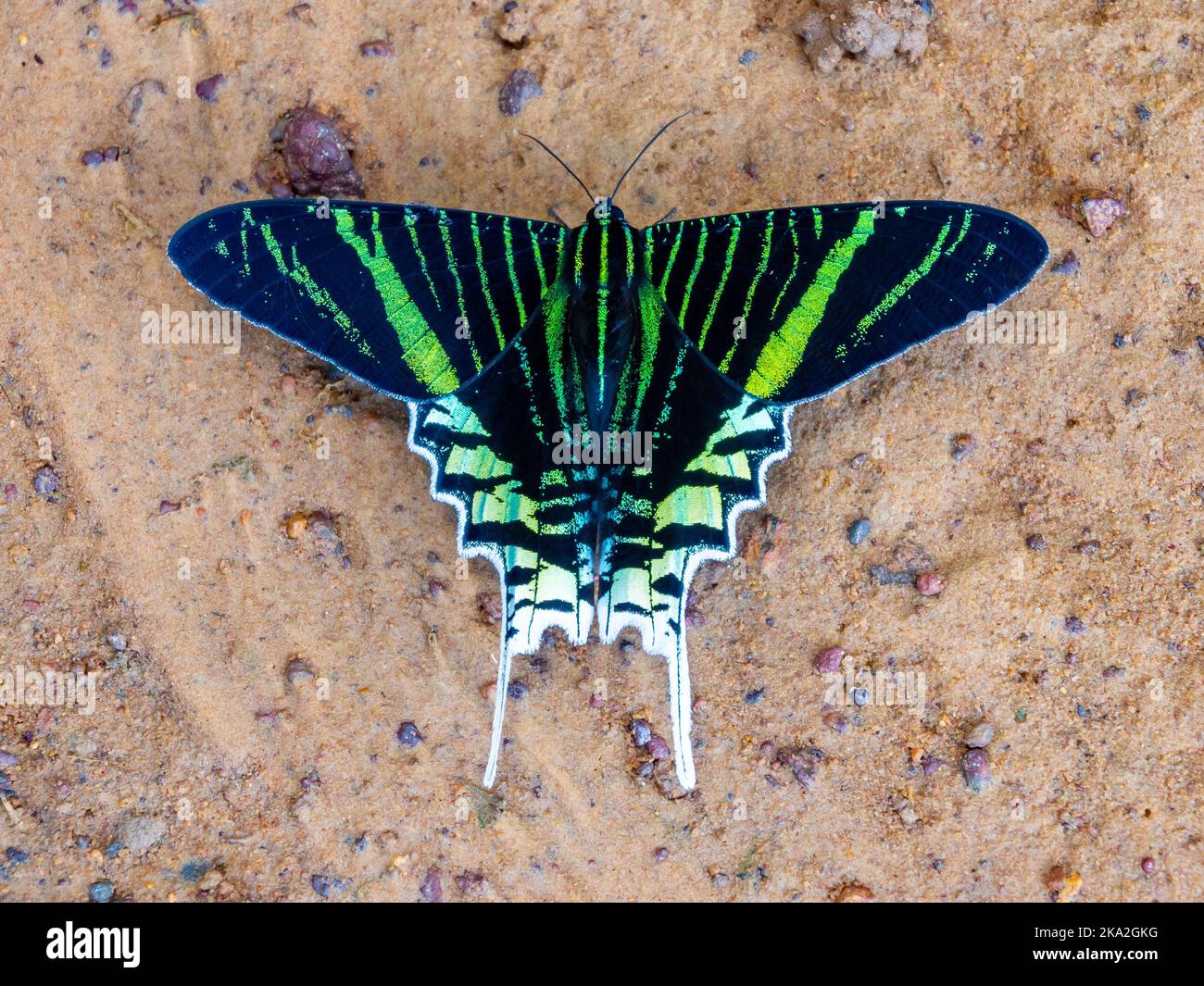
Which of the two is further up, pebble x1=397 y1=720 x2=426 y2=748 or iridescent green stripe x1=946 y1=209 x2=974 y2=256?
iridescent green stripe x1=946 y1=209 x2=974 y2=256

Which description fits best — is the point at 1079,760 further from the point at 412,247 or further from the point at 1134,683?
the point at 412,247

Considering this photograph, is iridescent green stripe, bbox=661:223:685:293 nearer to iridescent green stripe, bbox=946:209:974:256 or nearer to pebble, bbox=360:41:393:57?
iridescent green stripe, bbox=946:209:974:256

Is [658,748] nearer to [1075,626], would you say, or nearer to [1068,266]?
[1075,626]

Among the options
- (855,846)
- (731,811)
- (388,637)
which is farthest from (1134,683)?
(388,637)

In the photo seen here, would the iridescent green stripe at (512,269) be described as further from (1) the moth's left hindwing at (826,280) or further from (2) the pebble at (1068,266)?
(2) the pebble at (1068,266)

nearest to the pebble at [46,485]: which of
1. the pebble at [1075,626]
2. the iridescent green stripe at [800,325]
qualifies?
the iridescent green stripe at [800,325]

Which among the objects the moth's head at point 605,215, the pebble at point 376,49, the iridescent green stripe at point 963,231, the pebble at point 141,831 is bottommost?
the pebble at point 141,831

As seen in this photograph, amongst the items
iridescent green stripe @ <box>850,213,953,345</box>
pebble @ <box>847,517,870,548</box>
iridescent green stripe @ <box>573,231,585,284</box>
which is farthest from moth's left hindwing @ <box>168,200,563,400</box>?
Result: pebble @ <box>847,517,870,548</box>
